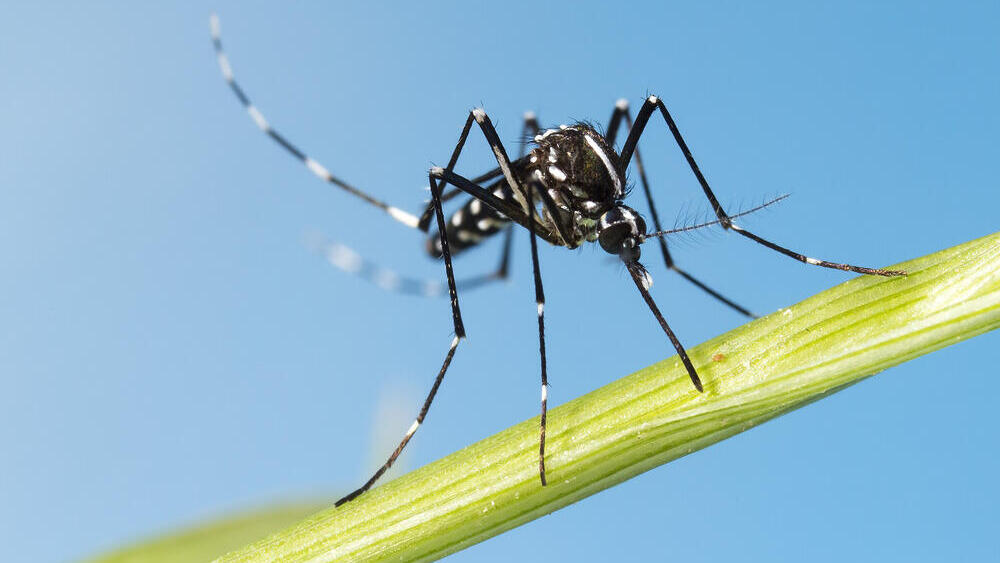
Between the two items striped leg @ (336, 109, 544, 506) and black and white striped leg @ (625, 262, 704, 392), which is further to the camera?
striped leg @ (336, 109, 544, 506)

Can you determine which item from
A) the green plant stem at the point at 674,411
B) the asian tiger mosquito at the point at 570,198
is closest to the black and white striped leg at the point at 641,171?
the asian tiger mosquito at the point at 570,198

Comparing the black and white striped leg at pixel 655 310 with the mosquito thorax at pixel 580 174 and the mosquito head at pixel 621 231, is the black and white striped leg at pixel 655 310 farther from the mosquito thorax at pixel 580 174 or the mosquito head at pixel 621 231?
the mosquito thorax at pixel 580 174

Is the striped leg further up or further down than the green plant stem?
further up

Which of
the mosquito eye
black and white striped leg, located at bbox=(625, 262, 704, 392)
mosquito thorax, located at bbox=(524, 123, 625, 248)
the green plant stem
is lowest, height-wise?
the green plant stem

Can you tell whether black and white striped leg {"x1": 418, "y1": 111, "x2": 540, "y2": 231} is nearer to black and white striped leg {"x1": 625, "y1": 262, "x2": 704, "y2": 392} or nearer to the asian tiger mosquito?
the asian tiger mosquito

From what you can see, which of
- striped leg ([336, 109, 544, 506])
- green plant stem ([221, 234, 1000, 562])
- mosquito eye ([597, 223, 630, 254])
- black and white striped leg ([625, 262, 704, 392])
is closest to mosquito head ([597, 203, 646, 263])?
mosquito eye ([597, 223, 630, 254])

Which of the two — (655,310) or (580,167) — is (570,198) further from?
(655,310)

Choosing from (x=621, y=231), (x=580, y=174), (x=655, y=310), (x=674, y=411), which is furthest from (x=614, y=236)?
(x=674, y=411)
